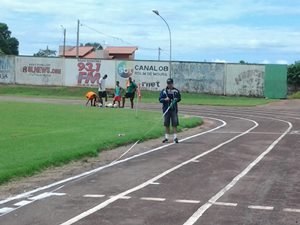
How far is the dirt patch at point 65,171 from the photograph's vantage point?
392 inches

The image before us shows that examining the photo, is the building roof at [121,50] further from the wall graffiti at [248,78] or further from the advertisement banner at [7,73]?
the wall graffiti at [248,78]

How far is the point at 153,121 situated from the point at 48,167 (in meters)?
12.3

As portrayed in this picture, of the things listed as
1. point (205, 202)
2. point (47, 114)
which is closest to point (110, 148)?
point (205, 202)

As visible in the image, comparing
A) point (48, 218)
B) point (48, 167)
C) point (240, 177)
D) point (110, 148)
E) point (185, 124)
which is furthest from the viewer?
point (185, 124)

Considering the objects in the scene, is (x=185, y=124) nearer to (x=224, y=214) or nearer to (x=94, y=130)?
(x=94, y=130)

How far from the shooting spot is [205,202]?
8.72 meters

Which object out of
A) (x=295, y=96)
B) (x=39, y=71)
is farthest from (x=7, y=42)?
(x=295, y=96)

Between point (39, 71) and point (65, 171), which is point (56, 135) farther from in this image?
point (39, 71)

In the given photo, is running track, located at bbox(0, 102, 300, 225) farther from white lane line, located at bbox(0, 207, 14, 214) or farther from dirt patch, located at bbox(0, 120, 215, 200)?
dirt patch, located at bbox(0, 120, 215, 200)

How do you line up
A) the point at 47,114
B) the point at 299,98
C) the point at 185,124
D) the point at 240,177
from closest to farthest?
the point at 240,177, the point at 185,124, the point at 47,114, the point at 299,98

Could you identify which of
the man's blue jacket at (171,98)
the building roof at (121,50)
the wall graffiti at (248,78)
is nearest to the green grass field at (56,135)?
the man's blue jacket at (171,98)

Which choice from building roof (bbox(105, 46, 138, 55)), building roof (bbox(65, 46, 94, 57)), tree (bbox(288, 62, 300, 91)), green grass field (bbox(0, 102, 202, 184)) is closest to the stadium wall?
tree (bbox(288, 62, 300, 91))

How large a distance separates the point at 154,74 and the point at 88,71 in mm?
6727

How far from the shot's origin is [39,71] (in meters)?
61.9
